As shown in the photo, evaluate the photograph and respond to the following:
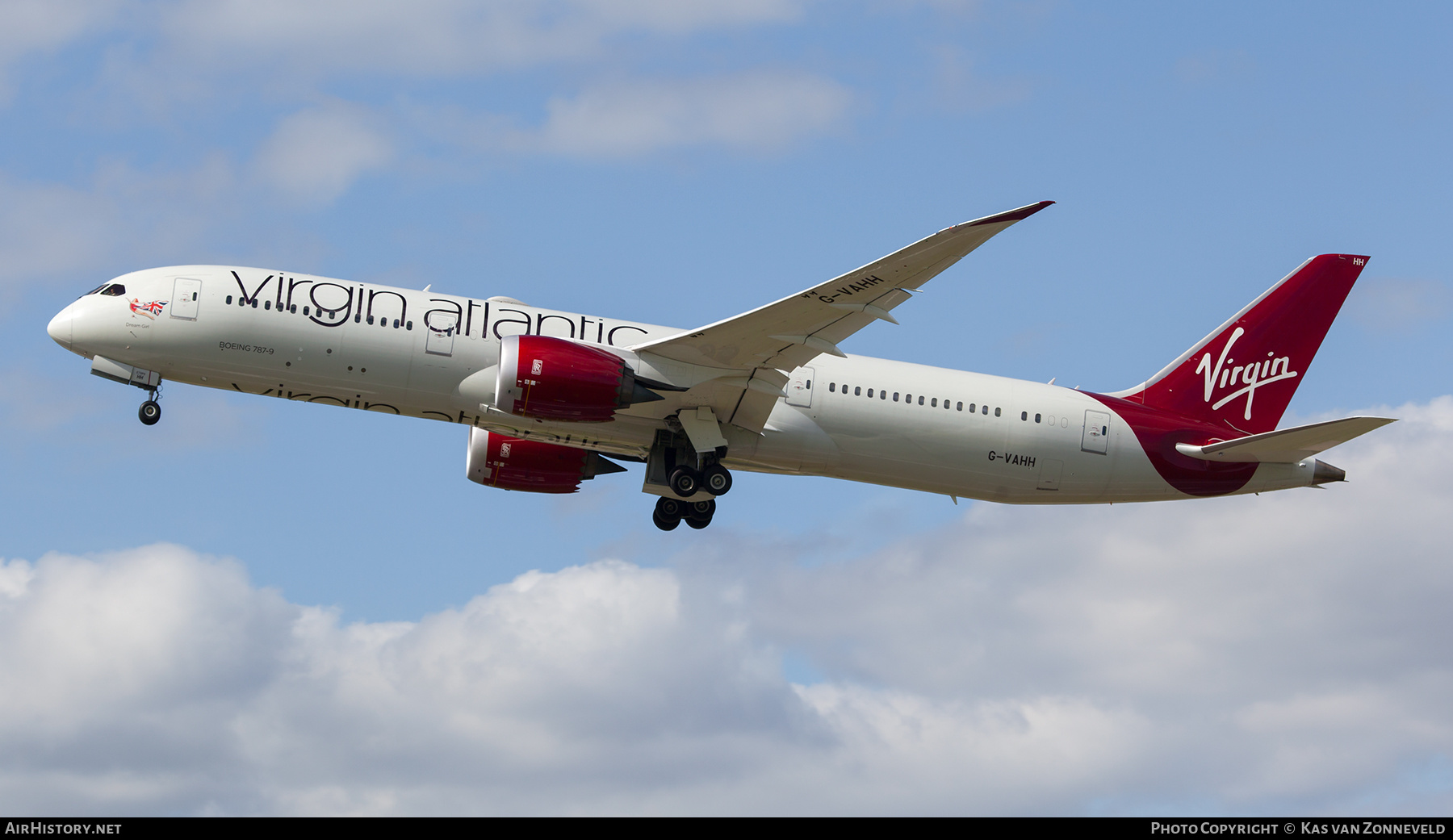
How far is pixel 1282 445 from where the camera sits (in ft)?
128

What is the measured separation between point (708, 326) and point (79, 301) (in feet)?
53.5

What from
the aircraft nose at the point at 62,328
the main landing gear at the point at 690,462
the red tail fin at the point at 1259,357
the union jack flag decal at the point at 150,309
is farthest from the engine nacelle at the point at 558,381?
the red tail fin at the point at 1259,357

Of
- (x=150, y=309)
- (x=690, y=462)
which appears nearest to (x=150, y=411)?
(x=150, y=309)

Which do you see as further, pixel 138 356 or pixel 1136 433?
pixel 1136 433

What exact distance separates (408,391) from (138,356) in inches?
268

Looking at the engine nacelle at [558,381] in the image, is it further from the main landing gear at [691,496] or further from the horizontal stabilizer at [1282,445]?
the horizontal stabilizer at [1282,445]

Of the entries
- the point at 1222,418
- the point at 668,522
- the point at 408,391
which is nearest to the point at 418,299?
the point at 408,391

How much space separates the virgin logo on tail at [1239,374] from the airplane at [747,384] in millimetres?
53
